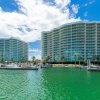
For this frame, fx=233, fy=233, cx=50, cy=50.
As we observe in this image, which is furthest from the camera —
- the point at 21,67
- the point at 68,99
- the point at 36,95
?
the point at 21,67

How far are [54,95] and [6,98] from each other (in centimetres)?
952

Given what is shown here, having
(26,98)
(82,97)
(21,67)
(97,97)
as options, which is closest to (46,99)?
(26,98)

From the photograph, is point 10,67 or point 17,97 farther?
point 10,67

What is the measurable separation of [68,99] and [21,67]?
123m

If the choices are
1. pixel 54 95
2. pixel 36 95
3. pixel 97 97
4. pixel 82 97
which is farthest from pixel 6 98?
pixel 97 97

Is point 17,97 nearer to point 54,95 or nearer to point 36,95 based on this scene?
point 36,95

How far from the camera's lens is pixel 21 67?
162 meters

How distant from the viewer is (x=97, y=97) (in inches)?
1738

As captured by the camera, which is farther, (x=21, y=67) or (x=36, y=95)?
(x=21, y=67)

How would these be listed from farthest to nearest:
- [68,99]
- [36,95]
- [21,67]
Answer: [21,67]
[36,95]
[68,99]

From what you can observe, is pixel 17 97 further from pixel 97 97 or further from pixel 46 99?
pixel 97 97

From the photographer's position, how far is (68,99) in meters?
41.7

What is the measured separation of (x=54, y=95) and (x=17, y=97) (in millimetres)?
7339

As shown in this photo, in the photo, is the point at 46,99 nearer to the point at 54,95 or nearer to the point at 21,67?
the point at 54,95
